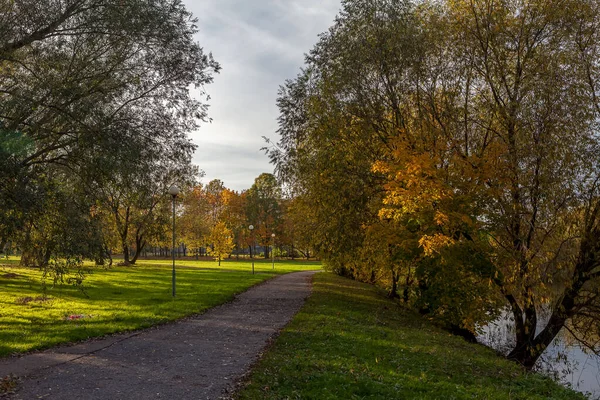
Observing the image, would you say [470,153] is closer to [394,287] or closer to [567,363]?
[567,363]

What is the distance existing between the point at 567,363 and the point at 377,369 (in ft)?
30.8

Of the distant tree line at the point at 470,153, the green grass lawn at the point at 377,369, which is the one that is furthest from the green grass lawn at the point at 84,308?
the distant tree line at the point at 470,153

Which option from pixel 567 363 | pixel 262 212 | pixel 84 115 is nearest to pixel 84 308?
pixel 84 115

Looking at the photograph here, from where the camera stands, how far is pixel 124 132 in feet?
33.8

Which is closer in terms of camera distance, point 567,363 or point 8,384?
point 8,384

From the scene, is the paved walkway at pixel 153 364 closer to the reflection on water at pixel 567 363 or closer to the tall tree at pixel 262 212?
the reflection on water at pixel 567 363

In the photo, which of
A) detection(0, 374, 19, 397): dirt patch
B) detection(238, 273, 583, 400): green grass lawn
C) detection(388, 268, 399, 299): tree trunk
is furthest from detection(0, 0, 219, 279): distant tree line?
detection(388, 268, 399, 299): tree trunk

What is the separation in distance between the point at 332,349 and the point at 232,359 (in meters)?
2.36

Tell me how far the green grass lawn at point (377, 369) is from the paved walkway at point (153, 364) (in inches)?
24.7

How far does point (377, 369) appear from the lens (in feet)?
27.4

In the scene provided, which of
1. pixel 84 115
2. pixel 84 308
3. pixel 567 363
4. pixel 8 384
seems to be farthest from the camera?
pixel 84 308

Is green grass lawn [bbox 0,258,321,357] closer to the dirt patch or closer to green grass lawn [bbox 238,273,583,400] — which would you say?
the dirt patch

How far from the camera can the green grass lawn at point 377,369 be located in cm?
715

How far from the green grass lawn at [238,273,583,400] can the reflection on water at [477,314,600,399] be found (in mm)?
3676
